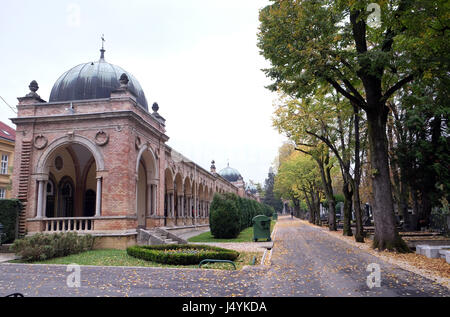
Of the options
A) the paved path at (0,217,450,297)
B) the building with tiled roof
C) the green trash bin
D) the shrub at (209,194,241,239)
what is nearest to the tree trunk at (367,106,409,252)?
the paved path at (0,217,450,297)

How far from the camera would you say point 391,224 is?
14.3 m

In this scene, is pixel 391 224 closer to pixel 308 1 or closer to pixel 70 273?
pixel 308 1

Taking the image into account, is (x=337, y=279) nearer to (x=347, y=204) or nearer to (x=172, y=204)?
(x=347, y=204)

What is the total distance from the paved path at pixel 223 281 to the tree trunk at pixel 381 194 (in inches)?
130

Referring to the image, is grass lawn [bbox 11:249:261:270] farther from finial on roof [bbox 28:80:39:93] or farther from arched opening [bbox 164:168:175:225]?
arched opening [bbox 164:168:175:225]

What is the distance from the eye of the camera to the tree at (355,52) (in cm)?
1060

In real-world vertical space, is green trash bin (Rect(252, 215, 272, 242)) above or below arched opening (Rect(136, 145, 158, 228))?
below

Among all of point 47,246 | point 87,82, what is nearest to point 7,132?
point 87,82

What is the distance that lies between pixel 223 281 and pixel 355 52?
34.2ft

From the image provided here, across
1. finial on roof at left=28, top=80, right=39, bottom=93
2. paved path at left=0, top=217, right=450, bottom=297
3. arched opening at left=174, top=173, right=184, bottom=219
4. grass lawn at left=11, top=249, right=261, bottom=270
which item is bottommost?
grass lawn at left=11, top=249, right=261, bottom=270

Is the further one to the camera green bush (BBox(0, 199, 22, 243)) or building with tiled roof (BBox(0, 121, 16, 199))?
building with tiled roof (BBox(0, 121, 16, 199))

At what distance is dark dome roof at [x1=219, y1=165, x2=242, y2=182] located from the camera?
67.9 m

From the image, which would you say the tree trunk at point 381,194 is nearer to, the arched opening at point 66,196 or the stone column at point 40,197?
the stone column at point 40,197
